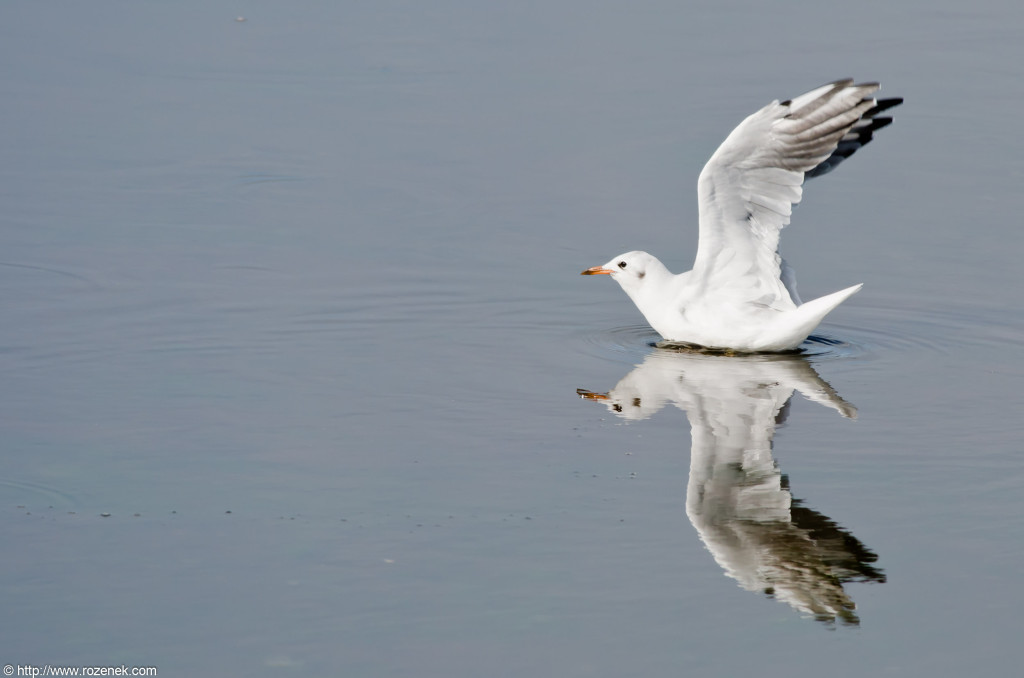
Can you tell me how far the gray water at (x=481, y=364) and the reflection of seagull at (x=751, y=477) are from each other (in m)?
0.03

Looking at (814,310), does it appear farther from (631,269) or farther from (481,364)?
(481,364)

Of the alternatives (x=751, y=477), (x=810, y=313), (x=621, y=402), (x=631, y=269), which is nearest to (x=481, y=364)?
(x=621, y=402)

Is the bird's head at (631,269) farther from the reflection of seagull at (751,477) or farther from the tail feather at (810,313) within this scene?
the tail feather at (810,313)

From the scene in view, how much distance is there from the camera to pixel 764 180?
1009cm

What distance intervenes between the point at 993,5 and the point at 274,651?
15.7m

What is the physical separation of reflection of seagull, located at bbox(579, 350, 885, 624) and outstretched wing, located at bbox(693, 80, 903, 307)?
55cm

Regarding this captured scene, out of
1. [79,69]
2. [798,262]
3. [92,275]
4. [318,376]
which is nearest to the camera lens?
[318,376]

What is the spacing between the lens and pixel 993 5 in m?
19.2

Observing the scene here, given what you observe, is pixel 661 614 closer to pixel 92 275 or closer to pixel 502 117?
pixel 92 275

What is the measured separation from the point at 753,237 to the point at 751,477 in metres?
2.90

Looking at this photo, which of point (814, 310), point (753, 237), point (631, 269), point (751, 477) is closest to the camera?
point (751, 477)

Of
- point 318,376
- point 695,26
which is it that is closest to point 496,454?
point 318,376

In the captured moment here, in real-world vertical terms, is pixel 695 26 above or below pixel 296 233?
above

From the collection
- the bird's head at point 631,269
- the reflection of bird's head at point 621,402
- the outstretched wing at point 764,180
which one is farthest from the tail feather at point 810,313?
the reflection of bird's head at point 621,402
